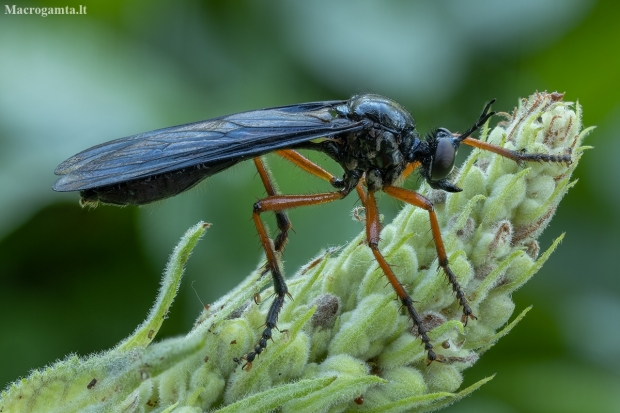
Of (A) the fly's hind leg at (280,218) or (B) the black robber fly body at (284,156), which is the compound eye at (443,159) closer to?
(B) the black robber fly body at (284,156)

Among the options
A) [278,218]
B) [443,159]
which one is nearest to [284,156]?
[278,218]

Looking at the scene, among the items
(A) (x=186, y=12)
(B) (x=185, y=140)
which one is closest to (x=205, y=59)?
(A) (x=186, y=12)

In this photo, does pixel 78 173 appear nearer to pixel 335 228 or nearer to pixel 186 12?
pixel 335 228

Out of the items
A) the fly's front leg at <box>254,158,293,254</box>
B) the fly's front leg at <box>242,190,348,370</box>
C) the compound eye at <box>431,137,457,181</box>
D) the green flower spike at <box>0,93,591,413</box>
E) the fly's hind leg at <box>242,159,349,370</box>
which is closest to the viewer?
the green flower spike at <box>0,93,591,413</box>

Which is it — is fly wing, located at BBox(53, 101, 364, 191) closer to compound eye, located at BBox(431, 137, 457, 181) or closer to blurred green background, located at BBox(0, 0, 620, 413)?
blurred green background, located at BBox(0, 0, 620, 413)

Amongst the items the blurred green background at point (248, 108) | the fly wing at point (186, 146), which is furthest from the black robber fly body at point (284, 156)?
the blurred green background at point (248, 108)

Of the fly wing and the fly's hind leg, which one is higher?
the fly wing

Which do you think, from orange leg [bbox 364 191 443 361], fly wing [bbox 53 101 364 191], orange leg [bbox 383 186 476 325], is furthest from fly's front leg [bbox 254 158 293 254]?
orange leg [bbox 364 191 443 361]
